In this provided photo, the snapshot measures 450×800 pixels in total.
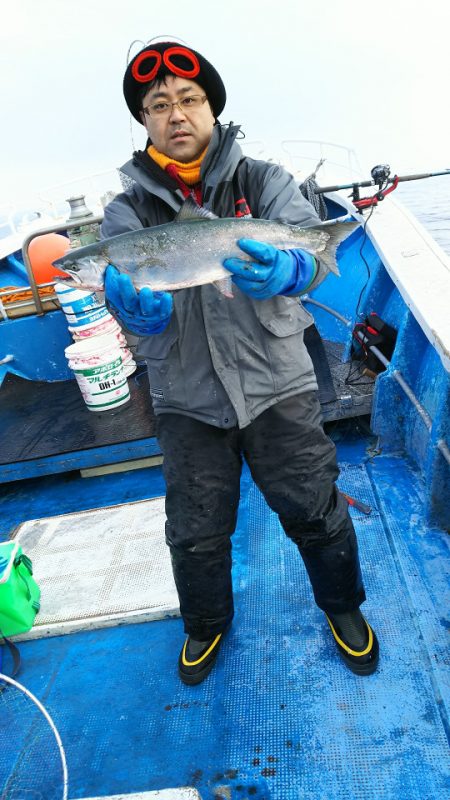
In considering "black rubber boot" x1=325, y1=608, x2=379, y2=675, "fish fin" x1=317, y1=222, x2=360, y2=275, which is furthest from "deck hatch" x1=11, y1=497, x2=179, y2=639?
"fish fin" x1=317, y1=222, x2=360, y2=275

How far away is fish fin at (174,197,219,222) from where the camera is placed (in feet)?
7.00

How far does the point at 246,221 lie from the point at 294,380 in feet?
2.39

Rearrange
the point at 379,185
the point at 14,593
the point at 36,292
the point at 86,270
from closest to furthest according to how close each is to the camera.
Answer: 1. the point at 86,270
2. the point at 14,593
3. the point at 36,292
4. the point at 379,185

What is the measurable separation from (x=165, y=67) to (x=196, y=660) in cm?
274

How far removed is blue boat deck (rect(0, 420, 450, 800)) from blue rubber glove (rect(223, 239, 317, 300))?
180cm

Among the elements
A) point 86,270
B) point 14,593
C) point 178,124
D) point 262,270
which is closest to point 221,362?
point 262,270

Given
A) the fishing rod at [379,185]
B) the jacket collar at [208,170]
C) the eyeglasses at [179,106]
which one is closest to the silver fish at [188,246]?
the jacket collar at [208,170]

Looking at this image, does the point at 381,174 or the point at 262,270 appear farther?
the point at 381,174

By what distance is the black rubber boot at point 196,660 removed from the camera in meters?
2.52

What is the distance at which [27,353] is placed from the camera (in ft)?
19.4

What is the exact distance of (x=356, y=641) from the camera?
2.45 metres

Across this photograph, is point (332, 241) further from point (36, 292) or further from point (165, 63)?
point (36, 292)

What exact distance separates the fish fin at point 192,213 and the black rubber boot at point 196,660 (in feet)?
6.74

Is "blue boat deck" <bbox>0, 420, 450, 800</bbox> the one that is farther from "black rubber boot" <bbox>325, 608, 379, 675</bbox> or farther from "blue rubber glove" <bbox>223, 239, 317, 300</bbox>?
"blue rubber glove" <bbox>223, 239, 317, 300</bbox>
